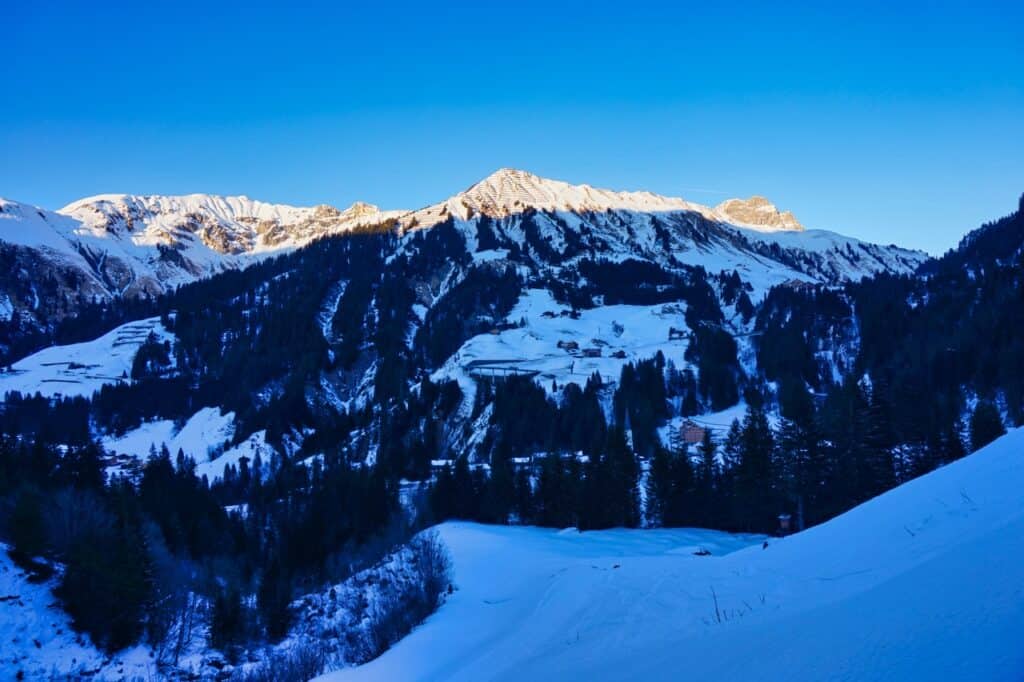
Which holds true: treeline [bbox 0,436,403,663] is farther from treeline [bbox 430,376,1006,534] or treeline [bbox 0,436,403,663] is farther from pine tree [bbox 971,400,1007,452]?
pine tree [bbox 971,400,1007,452]

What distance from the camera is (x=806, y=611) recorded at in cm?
1279

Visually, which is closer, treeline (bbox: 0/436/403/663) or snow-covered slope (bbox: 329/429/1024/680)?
snow-covered slope (bbox: 329/429/1024/680)

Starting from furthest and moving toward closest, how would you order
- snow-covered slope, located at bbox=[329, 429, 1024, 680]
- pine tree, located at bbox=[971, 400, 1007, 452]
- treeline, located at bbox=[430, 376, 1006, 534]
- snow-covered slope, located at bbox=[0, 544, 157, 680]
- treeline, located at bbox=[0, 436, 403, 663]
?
1. pine tree, located at bbox=[971, 400, 1007, 452]
2. treeline, located at bbox=[430, 376, 1006, 534]
3. treeline, located at bbox=[0, 436, 403, 663]
4. snow-covered slope, located at bbox=[0, 544, 157, 680]
5. snow-covered slope, located at bbox=[329, 429, 1024, 680]

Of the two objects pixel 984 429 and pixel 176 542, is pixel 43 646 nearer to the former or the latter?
pixel 176 542

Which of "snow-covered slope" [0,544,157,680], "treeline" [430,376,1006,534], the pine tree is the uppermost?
the pine tree

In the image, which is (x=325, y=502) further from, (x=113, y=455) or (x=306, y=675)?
(x=113, y=455)

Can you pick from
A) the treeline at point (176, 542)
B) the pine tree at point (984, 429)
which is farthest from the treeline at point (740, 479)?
the treeline at point (176, 542)

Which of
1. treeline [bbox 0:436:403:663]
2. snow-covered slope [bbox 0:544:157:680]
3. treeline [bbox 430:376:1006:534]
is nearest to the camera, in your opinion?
snow-covered slope [bbox 0:544:157:680]

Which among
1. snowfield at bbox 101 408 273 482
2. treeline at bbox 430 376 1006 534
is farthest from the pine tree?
snowfield at bbox 101 408 273 482

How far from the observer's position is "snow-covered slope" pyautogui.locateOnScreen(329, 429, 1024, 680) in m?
8.84

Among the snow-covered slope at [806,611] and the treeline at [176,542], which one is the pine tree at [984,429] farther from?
the treeline at [176,542]

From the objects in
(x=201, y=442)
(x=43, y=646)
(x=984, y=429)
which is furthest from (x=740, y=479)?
(x=201, y=442)

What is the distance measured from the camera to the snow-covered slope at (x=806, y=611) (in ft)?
29.0

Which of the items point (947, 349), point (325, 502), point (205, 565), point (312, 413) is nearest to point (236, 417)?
point (312, 413)
